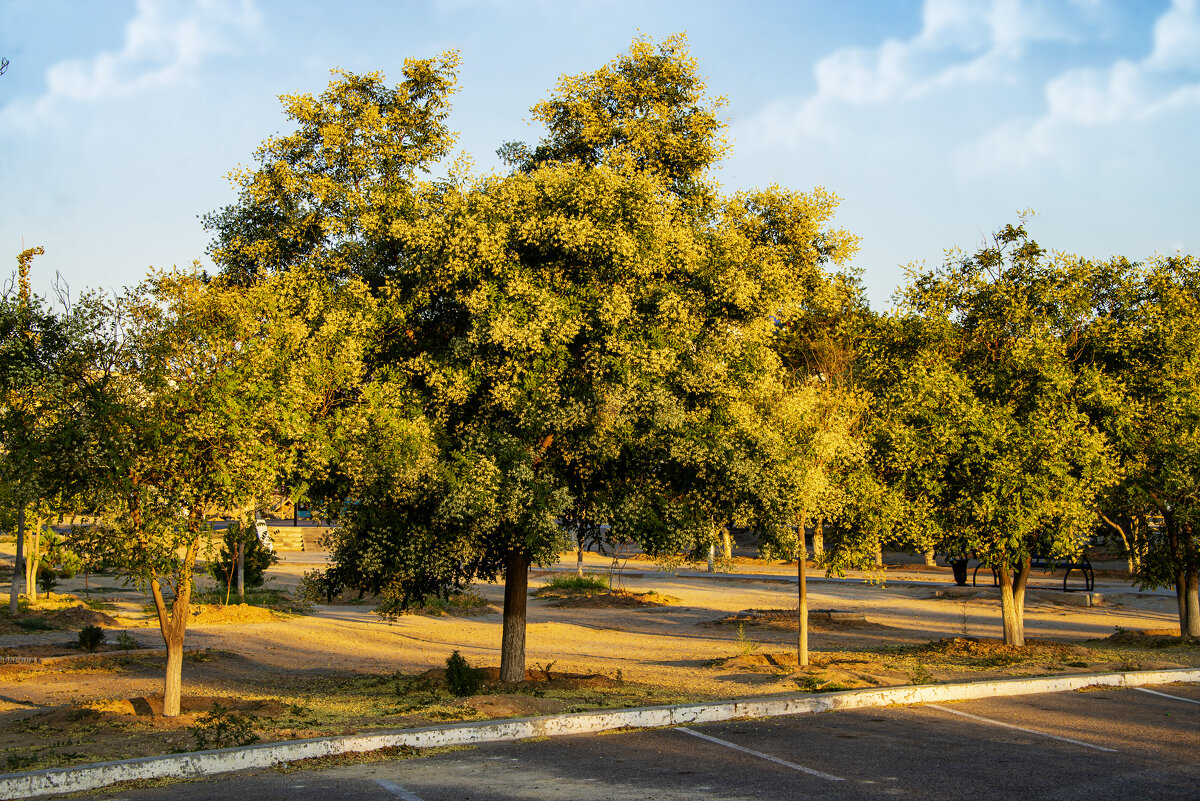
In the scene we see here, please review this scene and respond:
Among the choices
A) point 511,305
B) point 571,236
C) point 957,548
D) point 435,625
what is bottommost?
point 435,625

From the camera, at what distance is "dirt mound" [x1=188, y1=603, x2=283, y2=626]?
25.6 meters

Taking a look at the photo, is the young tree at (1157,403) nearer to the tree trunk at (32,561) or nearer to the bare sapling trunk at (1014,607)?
the bare sapling trunk at (1014,607)

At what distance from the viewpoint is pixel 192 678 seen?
16.6 metres

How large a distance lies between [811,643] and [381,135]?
1504 centimetres

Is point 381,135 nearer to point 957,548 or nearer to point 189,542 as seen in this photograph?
point 189,542

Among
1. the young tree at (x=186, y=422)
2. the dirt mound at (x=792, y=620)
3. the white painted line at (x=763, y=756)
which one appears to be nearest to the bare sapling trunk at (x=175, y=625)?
the young tree at (x=186, y=422)

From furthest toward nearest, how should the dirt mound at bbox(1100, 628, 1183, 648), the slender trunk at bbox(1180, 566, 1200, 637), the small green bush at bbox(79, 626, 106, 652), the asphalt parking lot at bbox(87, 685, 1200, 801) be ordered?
1. the slender trunk at bbox(1180, 566, 1200, 637)
2. the dirt mound at bbox(1100, 628, 1183, 648)
3. the small green bush at bbox(79, 626, 106, 652)
4. the asphalt parking lot at bbox(87, 685, 1200, 801)

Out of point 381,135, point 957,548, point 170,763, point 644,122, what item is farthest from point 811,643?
point 170,763

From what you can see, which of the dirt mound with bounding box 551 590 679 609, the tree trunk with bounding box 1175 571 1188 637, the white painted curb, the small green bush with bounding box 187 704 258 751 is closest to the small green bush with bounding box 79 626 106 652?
the small green bush with bounding box 187 704 258 751

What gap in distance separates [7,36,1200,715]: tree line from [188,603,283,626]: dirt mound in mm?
11392

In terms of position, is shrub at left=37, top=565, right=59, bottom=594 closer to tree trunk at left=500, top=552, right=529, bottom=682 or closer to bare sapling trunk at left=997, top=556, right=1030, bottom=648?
tree trunk at left=500, top=552, right=529, bottom=682

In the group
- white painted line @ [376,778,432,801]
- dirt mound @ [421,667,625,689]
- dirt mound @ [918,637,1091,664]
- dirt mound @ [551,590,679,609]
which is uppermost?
white painted line @ [376,778,432,801]

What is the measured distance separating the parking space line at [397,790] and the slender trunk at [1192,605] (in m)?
18.6

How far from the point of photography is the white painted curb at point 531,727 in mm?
8094
